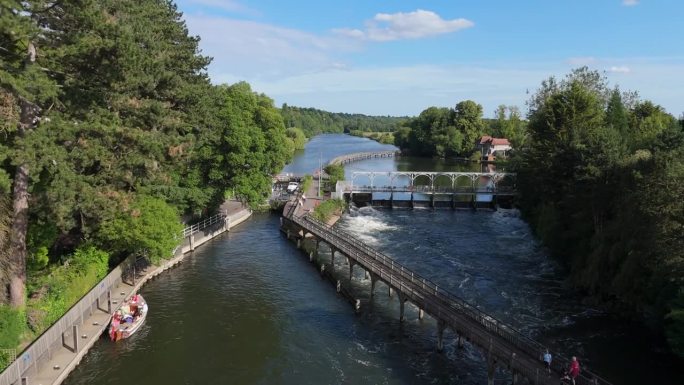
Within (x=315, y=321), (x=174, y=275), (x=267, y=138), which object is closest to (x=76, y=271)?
(x=174, y=275)

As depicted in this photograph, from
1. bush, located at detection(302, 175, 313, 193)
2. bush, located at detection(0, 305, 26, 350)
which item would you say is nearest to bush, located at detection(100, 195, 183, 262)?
bush, located at detection(0, 305, 26, 350)

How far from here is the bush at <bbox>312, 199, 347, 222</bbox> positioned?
62503mm

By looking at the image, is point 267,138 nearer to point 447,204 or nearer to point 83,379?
point 447,204

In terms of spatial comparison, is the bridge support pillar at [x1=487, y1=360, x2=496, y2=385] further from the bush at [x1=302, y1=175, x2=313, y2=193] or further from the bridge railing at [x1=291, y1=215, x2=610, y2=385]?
the bush at [x1=302, y1=175, x2=313, y2=193]

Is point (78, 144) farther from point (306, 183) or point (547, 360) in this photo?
point (306, 183)

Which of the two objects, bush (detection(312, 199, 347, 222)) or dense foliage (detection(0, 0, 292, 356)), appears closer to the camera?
dense foliage (detection(0, 0, 292, 356))

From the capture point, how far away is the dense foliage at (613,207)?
27.9 meters

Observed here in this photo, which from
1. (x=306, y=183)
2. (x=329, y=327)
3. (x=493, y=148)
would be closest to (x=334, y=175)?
(x=306, y=183)

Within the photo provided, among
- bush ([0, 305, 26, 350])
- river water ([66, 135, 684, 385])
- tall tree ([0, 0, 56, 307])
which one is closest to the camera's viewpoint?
tall tree ([0, 0, 56, 307])

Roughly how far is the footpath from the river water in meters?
0.78

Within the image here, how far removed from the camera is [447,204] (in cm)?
7775

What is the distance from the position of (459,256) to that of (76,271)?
31179mm

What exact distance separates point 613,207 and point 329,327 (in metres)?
21.4

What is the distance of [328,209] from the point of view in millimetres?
65312
